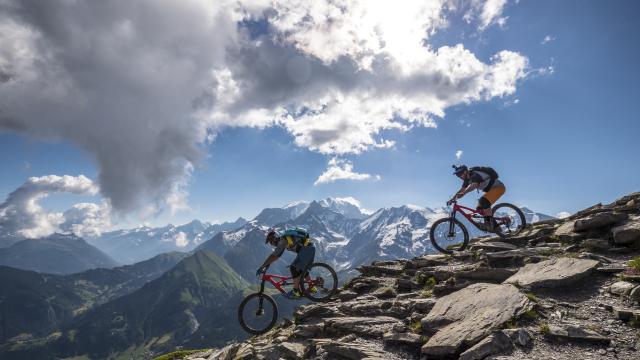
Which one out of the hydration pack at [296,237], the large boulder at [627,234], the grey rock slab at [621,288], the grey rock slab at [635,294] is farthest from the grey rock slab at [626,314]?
the hydration pack at [296,237]

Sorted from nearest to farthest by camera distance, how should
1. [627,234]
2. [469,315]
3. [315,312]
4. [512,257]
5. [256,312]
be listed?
1. [469,315]
2. [627,234]
3. [315,312]
4. [512,257]
5. [256,312]

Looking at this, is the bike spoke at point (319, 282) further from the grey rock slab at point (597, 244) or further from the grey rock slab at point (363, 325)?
the grey rock slab at point (597, 244)

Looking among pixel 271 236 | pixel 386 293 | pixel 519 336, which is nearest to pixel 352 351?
pixel 519 336

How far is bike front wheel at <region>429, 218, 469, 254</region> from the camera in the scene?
74.2ft

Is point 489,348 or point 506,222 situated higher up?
point 506,222

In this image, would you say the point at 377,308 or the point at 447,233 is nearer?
the point at 377,308

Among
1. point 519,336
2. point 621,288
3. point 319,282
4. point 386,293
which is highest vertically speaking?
point 319,282

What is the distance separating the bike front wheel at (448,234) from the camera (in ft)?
74.2

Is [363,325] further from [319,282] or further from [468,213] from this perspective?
[468,213]

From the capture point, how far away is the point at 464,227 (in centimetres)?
2169

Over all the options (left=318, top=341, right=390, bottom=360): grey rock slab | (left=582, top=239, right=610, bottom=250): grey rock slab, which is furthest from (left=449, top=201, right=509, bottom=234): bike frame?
(left=318, top=341, right=390, bottom=360): grey rock slab

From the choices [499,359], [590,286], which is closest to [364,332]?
[499,359]

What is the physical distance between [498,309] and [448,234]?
468 inches

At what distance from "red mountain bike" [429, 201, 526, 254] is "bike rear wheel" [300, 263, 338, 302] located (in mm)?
7162
